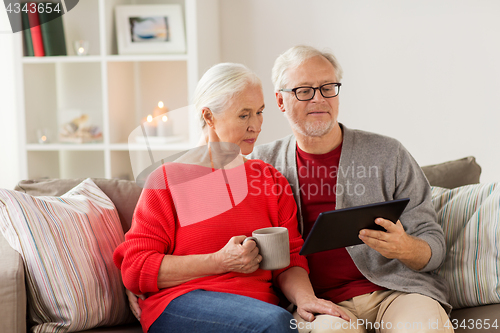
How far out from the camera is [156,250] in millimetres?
1248

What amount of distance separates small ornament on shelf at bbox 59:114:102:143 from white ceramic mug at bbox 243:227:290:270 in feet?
5.35

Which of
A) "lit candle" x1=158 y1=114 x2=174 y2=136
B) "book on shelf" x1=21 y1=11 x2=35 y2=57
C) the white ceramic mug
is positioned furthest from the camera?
"book on shelf" x1=21 y1=11 x2=35 y2=57

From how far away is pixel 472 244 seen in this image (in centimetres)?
143

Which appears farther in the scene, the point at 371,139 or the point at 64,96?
the point at 64,96

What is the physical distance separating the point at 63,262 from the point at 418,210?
40.9 inches

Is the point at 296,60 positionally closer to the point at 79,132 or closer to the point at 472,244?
the point at 472,244

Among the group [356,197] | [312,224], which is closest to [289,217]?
[312,224]

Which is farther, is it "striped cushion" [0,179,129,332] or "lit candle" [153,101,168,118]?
"lit candle" [153,101,168,118]

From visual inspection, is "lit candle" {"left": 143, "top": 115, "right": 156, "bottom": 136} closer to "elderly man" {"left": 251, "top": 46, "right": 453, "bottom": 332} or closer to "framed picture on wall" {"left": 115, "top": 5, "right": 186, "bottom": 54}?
"elderly man" {"left": 251, "top": 46, "right": 453, "bottom": 332}

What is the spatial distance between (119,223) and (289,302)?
0.60 metres

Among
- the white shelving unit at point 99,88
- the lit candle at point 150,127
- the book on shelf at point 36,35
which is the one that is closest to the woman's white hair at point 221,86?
the lit candle at point 150,127

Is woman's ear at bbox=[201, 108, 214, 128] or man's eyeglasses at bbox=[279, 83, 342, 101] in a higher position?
man's eyeglasses at bbox=[279, 83, 342, 101]

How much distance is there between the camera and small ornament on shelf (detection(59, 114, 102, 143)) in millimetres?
2523

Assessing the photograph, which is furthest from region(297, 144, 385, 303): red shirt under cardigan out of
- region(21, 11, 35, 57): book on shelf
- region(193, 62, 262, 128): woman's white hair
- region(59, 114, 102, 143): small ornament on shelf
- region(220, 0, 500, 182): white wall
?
region(21, 11, 35, 57): book on shelf
